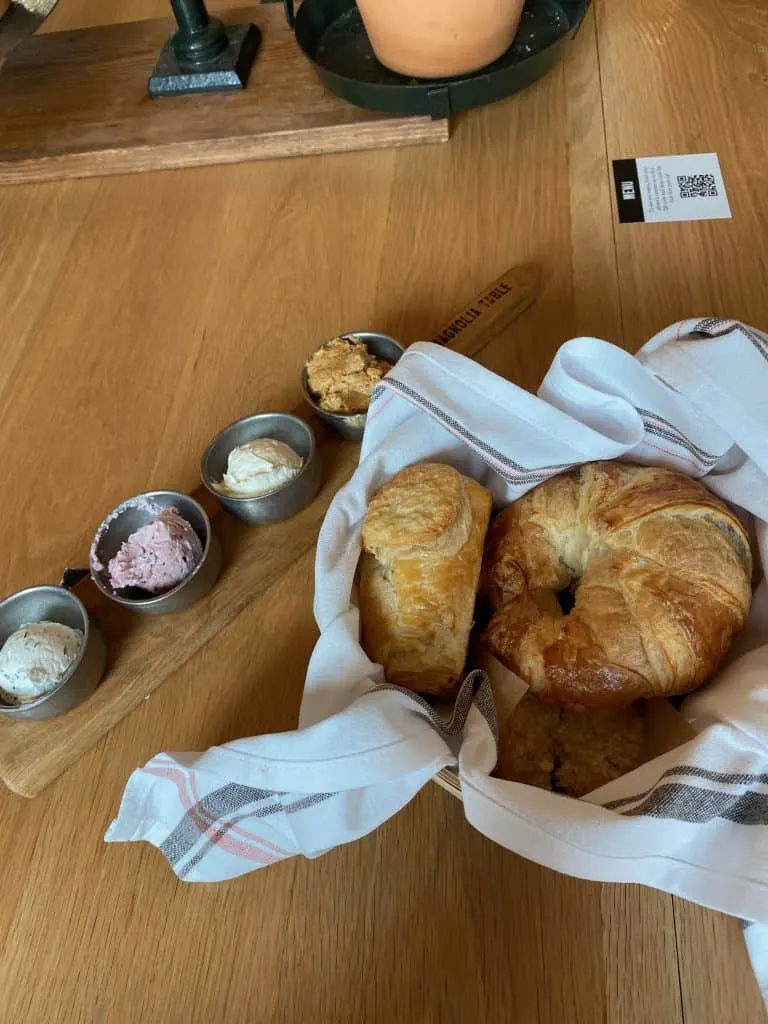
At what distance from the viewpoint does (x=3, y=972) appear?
1.59 ft

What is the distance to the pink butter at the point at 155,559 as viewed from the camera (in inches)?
23.4

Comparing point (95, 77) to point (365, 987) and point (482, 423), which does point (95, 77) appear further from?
point (365, 987)

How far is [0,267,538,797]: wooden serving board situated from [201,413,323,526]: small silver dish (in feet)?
0.06

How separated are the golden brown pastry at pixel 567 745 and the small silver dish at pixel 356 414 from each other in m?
0.30

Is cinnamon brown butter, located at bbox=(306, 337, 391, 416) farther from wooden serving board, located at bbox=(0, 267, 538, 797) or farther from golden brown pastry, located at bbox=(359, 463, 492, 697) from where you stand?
golden brown pastry, located at bbox=(359, 463, 492, 697)

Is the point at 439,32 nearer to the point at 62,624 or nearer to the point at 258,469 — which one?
the point at 258,469

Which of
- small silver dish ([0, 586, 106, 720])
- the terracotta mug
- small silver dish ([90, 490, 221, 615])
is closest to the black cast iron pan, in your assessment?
the terracotta mug

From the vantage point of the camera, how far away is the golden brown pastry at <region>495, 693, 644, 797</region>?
1.48 ft

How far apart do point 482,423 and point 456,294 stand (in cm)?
30

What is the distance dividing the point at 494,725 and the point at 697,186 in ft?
2.34

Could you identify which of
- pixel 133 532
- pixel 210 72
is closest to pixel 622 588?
pixel 133 532

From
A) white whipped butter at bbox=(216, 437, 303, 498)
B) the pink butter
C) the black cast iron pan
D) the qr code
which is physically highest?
the black cast iron pan

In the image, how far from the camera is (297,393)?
0.75 metres

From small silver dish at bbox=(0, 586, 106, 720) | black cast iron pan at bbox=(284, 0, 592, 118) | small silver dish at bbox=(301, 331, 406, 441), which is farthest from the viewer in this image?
black cast iron pan at bbox=(284, 0, 592, 118)
